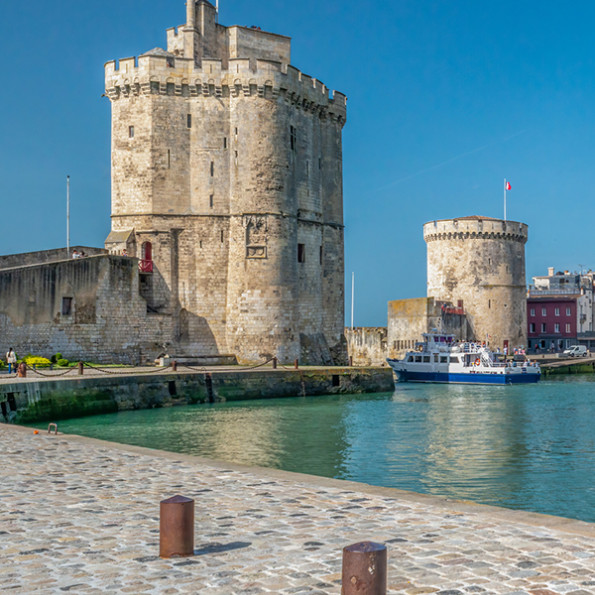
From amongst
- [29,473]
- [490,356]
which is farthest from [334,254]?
[29,473]

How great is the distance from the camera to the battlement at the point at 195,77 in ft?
127

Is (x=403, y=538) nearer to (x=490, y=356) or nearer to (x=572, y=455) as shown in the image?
(x=572, y=455)

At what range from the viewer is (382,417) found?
27.8 metres

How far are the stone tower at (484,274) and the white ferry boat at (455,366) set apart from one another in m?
11.7

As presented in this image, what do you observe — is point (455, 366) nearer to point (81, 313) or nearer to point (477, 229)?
point (477, 229)

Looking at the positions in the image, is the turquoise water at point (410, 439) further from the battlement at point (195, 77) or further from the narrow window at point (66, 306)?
the battlement at point (195, 77)

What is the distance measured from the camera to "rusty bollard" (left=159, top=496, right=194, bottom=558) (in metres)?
6.94

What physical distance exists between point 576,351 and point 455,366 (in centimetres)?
2794

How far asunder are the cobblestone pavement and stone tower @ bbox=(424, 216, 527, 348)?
52.4 metres

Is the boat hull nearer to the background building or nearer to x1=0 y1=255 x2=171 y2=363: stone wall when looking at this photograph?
x1=0 y1=255 x2=171 y2=363: stone wall

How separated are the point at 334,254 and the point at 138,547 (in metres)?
37.3

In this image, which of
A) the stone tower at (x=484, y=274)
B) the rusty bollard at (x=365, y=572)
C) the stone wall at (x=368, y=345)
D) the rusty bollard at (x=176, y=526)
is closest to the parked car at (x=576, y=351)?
the stone tower at (x=484, y=274)

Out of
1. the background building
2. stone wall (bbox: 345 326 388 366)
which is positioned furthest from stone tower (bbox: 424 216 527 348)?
→ the background building

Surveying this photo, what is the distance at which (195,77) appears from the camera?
1538 inches
